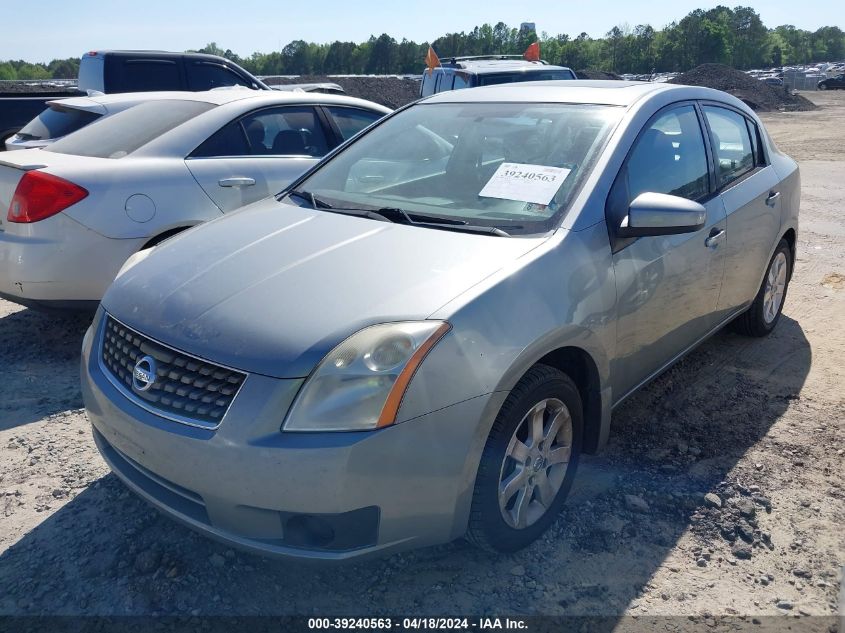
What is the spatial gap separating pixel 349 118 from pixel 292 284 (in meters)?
3.64

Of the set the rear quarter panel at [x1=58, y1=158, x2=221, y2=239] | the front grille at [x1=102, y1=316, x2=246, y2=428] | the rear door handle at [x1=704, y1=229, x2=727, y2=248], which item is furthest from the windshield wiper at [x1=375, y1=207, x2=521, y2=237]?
the rear quarter panel at [x1=58, y1=158, x2=221, y2=239]

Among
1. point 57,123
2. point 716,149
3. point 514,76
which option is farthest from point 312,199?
point 514,76

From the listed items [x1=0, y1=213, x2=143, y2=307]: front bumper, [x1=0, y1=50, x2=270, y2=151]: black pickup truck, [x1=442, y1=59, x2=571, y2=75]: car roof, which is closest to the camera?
[x1=0, y1=213, x2=143, y2=307]: front bumper

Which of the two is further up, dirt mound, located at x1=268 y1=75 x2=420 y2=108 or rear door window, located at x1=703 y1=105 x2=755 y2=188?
dirt mound, located at x1=268 y1=75 x2=420 y2=108

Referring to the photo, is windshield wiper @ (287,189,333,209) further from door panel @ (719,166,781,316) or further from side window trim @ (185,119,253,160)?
door panel @ (719,166,781,316)

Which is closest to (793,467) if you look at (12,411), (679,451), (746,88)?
(679,451)

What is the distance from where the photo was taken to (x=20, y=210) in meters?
4.36

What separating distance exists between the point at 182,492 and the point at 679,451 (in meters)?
2.35

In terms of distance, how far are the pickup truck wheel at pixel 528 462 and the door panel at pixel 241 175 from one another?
2.87m

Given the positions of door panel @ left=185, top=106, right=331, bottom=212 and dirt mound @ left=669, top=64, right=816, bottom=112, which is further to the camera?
dirt mound @ left=669, top=64, right=816, bottom=112

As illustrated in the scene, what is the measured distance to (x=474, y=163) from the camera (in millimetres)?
3473

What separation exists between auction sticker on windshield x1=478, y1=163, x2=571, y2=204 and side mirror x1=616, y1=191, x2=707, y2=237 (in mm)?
323

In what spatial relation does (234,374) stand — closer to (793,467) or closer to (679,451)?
(679,451)

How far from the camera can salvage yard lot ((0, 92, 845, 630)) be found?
102 inches
